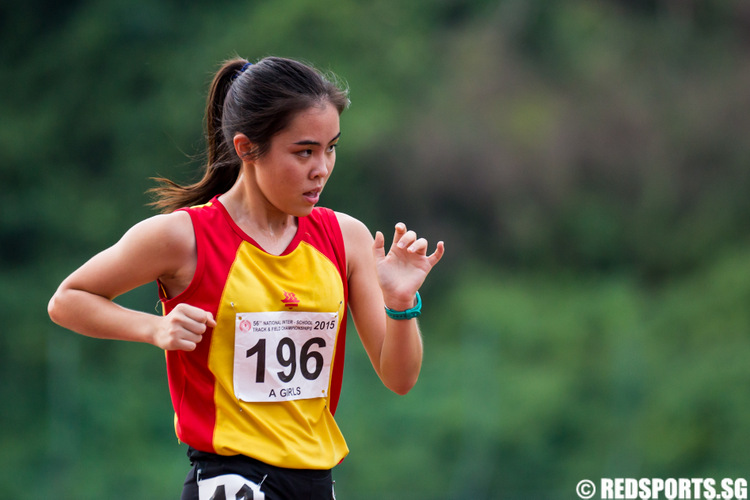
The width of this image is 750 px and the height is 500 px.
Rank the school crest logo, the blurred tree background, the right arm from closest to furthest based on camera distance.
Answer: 1. the right arm
2. the school crest logo
3. the blurred tree background

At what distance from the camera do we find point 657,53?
9.38m

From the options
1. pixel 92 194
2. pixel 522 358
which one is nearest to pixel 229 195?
pixel 522 358

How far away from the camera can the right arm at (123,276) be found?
183cm

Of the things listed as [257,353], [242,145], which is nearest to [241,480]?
[257,353]

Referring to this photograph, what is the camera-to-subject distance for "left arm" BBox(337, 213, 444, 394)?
192cm

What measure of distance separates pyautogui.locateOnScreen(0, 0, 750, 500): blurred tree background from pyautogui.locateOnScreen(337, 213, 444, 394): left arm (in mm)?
4350

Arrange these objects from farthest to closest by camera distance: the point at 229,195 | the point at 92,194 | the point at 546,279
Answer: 1. the point at 546,279
2. the point at 92,194
3. the point at 229,195

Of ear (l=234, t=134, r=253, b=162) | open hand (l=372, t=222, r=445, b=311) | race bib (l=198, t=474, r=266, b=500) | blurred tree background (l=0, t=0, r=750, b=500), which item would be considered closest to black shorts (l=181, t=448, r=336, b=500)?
race bib (l=198, t=474, r=266, b=500)

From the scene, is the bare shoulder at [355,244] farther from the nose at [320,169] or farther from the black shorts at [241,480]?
the black shorts at [241,480]

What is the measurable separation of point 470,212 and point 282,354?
23.3 ft

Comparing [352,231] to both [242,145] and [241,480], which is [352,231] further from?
[241,480]

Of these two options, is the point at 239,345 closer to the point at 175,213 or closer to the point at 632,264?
the point at 175,213

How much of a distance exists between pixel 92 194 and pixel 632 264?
5.18m

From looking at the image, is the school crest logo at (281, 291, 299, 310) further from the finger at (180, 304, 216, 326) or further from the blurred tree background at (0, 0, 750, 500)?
the blurred tree background at (0, 0, 750, 500)
